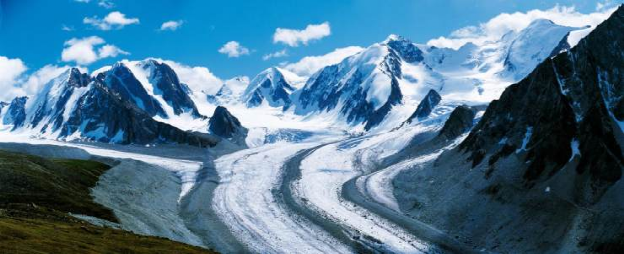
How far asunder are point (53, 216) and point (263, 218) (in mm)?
34556

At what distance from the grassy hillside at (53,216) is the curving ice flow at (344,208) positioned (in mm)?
26622

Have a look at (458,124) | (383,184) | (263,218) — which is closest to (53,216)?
(263,218)

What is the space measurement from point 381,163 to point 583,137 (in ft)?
287

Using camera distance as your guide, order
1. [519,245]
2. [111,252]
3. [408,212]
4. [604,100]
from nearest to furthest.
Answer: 1. [111,252]
2. [519,245]
3. [604,100]
4. [408,212]

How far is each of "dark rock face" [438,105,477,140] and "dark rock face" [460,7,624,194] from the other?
51171mm

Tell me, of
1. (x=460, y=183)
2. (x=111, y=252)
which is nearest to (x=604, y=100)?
(x=460, y=183)

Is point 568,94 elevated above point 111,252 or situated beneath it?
elevated above

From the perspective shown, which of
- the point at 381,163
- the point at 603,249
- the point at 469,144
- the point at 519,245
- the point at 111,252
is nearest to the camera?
the point at 111,252

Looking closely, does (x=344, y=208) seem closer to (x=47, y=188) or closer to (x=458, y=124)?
(x=47, y=188)

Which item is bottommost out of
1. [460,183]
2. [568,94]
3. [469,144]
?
[460,183]

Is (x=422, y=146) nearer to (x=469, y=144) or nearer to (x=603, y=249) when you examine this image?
(x=469, y=144)

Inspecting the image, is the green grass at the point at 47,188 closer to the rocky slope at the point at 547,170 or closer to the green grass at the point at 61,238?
the green grass at the point at 61,238

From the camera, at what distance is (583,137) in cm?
8481

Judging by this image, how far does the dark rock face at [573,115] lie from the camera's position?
80938 mm
